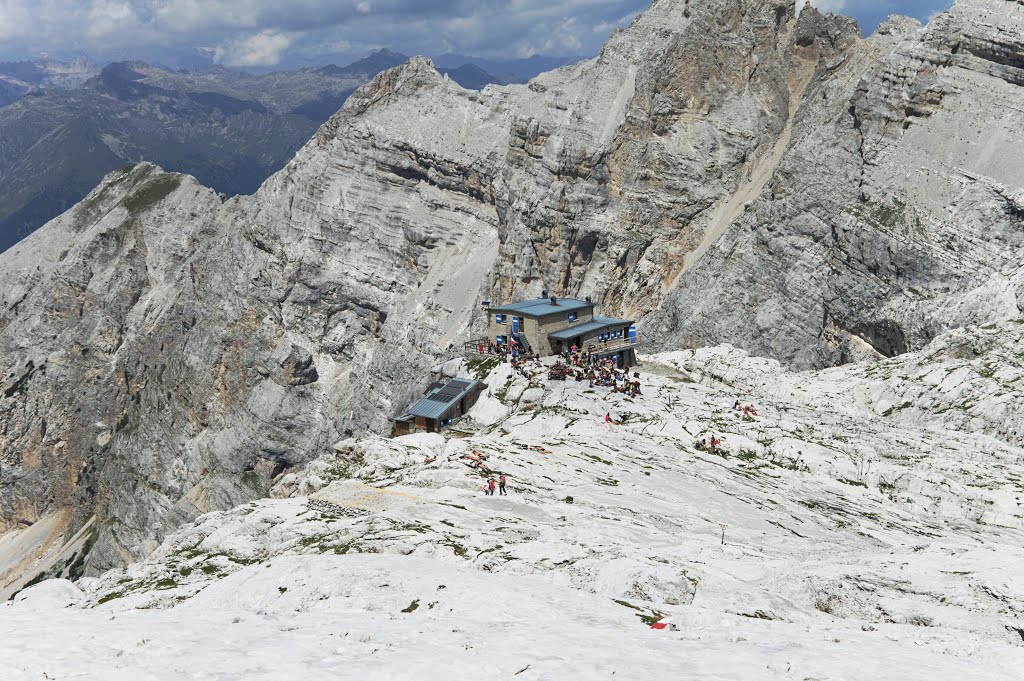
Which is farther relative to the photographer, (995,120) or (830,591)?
(995,120)

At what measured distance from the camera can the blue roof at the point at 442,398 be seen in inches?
2308

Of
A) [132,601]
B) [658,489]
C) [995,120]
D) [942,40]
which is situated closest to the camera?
[132,601]

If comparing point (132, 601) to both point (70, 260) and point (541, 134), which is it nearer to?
point (541, 134)

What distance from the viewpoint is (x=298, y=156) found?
15488 centimetres

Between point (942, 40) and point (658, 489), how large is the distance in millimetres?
77109

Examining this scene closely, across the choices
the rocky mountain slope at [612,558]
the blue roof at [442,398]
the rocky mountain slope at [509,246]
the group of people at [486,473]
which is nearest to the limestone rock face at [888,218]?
the rocky mountain slope at [509,246]

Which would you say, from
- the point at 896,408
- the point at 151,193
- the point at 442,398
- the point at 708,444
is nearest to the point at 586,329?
the point at 442,398

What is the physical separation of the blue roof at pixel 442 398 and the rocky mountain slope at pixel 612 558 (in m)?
2.06

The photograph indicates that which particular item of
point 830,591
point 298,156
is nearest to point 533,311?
point 830,591

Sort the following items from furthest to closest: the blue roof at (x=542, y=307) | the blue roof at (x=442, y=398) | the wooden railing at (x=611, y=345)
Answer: the wooden railing at (x=611, y=345)
the blue roof at (x=542, y=307)
the blue roof at (x=442, y=398)

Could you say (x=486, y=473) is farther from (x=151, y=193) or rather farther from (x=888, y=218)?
(x=151, y=193)

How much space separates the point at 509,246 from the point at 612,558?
98.7 m

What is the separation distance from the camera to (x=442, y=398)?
60.8 m

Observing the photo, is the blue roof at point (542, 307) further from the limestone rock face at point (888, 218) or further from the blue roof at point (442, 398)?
the limestone rock face at point (888, 218)
